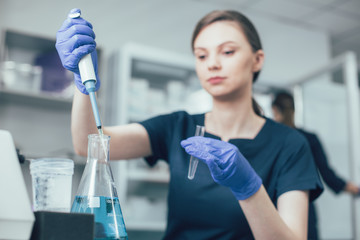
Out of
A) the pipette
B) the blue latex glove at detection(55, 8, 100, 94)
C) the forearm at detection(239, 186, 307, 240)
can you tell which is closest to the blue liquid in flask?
the pipette

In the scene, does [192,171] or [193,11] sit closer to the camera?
[192,171]

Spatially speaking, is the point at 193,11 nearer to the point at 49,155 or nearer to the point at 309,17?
the point at 309,17

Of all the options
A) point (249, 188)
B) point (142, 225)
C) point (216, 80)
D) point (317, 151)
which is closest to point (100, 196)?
point (249, 188)

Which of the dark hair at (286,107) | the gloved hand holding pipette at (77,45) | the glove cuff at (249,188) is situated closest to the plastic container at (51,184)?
the gloved hand holding pipette at (77,45)

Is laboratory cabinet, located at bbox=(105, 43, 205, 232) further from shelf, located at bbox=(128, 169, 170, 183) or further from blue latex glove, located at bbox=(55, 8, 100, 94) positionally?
blue latex glove, located at bbox=(55, 8, 100, 94)

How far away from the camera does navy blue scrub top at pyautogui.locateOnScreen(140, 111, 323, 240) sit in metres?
1.07

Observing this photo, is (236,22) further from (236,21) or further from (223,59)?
(223,59)

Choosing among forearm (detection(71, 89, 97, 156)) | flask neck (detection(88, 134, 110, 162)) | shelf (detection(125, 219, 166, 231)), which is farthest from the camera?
shelf (detection(125, 219, 166, 231))

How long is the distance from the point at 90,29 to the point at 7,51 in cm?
246

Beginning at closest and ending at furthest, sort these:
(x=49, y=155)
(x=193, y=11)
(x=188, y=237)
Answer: (x=188, y=237) → (x=49, y=155) → (x=193, y=11)

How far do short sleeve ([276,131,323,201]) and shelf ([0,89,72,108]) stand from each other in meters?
1.90

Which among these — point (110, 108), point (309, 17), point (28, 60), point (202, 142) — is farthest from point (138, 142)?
point (309, 17)

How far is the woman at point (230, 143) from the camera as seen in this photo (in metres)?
0.96

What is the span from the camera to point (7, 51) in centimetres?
291
